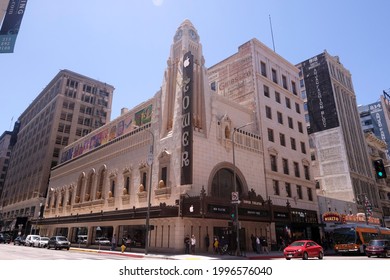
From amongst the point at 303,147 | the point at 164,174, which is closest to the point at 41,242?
the point at 164,174

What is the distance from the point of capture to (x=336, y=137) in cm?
5694

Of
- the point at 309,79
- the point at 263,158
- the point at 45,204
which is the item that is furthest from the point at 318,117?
the point at 45,204

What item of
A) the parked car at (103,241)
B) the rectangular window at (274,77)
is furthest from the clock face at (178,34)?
the parked car at (103,241)

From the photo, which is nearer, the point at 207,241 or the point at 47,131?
the point at 207,241

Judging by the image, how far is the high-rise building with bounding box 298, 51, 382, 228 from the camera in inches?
2146

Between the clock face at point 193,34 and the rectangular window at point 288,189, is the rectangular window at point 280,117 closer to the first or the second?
the rectangular window at point 288,189

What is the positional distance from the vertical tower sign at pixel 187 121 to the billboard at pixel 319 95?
38.2m

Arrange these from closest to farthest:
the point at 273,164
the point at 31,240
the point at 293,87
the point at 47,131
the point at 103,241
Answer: the point at 103,241 < the point at 273,164 < the point at 31,240 < the point at 293,87 < the point at 47,131

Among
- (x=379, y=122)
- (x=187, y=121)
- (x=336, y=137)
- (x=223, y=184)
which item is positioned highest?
(x=379, y=122)

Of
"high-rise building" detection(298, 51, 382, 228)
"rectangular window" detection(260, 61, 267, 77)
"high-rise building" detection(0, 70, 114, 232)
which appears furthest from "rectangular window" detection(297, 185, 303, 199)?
"high-rise building" detection(0, 70, 114, 232)

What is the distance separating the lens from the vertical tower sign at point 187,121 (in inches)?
1148

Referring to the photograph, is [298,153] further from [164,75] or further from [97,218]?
[97,218]

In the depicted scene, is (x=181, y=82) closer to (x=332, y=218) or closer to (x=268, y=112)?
(x=268, y=112)

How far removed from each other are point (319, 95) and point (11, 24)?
194ft
